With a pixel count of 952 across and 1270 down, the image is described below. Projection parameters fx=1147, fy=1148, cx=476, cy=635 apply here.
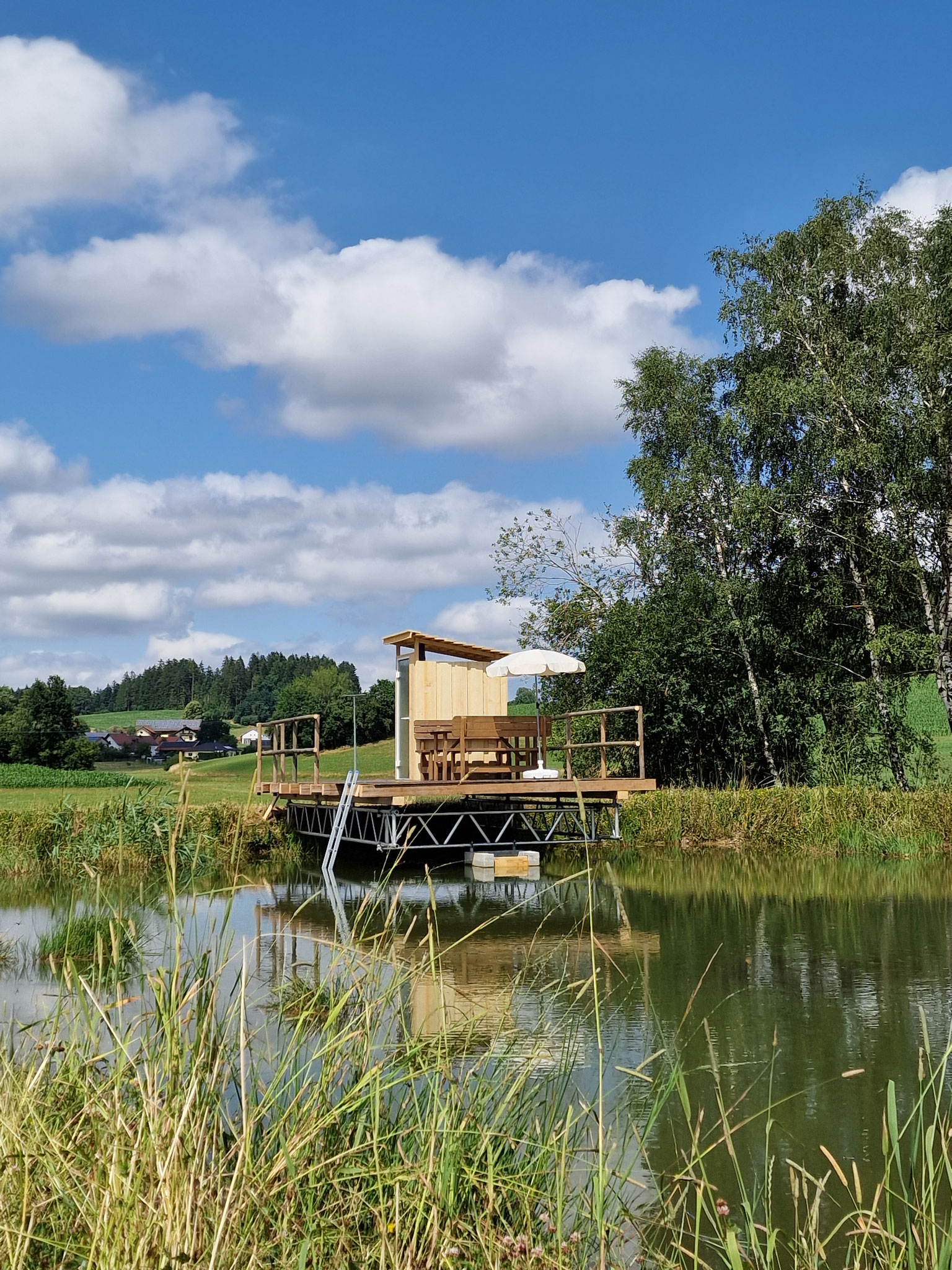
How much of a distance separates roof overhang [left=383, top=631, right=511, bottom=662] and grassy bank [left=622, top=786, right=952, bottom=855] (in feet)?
10.2

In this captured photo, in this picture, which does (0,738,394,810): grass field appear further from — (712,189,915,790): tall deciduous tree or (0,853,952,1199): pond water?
(712,189,915,790): tall deciduous tree

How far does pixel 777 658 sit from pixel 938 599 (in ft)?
9.65

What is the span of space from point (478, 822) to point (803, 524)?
824cm

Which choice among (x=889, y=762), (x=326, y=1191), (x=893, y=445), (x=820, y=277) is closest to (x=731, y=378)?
(x=820, y=277)

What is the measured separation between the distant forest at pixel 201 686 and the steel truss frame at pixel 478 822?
291 feet

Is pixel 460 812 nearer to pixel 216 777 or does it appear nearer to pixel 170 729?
pixel 216 777

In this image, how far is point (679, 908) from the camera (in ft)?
37.4

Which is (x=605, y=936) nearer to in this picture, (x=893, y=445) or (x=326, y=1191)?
(x=326, y=1191)

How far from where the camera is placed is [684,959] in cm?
877

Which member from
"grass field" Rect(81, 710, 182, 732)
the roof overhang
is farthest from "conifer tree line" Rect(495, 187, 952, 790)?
"grass field" Rect(81, 710, 182, 732)

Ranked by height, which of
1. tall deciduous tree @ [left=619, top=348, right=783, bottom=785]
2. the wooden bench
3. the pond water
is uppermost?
tall deciduous tree @ [left=619, top=348, right=783, bottom=785]

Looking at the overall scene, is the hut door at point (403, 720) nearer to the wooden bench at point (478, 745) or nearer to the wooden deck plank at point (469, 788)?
the wooden bench at point (478, 745)

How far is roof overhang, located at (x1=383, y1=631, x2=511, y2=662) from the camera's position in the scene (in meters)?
16.4

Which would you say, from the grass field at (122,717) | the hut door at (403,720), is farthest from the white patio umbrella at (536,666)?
the grass field at (122,717)
